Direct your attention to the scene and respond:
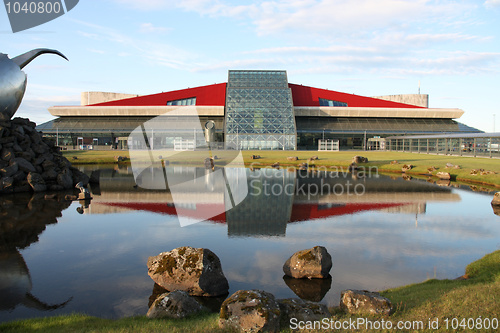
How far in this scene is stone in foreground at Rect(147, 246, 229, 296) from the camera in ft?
38.0

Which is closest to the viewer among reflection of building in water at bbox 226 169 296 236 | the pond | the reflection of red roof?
the pond

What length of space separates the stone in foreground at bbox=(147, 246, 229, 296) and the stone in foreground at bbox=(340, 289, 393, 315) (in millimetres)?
3829

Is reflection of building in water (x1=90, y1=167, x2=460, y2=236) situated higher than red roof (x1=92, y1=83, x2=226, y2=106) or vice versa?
red roof (x1=92, y1=83, x2=226, y2=106)

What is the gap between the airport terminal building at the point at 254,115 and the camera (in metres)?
98.2

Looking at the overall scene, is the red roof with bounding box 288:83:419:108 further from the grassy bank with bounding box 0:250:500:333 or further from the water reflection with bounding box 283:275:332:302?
the grassy bank with bounding box 0:250:500:333

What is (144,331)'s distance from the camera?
8.09 m

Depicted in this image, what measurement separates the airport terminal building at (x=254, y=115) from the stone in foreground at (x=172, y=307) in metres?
84.5

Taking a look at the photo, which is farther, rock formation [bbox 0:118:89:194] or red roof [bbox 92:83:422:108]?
red roof [bbox 92:83:422:108]

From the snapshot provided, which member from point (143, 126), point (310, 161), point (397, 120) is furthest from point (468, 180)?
point (143, 126)

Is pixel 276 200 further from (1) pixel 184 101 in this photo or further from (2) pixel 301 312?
(1) pixel 184 101

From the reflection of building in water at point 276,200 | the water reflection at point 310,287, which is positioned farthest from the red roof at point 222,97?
the water reflection at point 310,287

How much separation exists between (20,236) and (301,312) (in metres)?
14.1

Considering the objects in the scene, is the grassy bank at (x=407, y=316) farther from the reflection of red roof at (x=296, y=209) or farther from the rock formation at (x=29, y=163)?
the rock formation at (x=29, y=163)

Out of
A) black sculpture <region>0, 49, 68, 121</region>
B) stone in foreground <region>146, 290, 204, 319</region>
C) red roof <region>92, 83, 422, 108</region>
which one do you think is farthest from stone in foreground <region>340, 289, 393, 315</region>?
red roof <region>92, 83, 422, 108</region>
